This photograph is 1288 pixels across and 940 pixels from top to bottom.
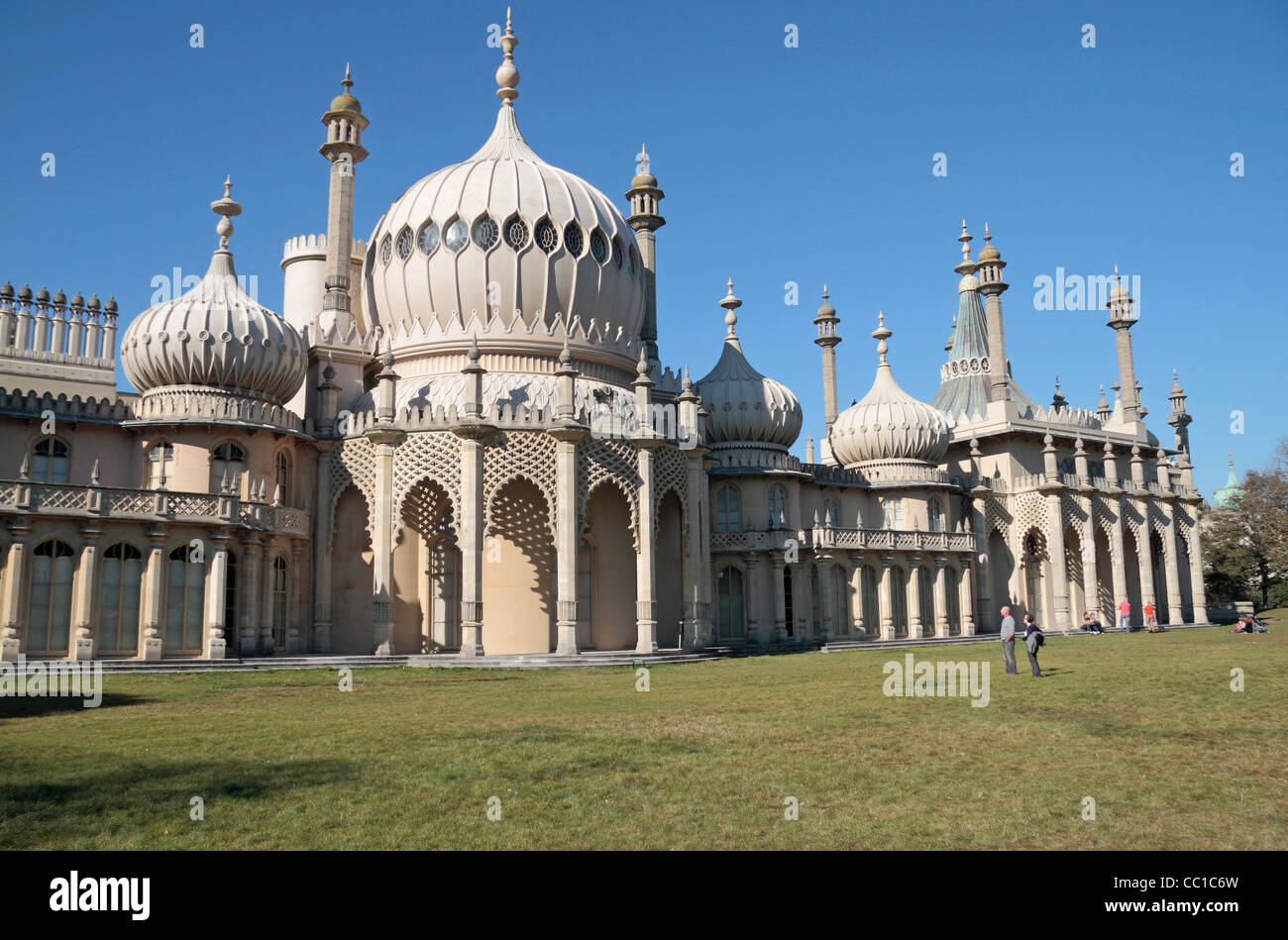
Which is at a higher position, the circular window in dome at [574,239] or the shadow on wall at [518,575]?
the circular window in dome at [574,239]

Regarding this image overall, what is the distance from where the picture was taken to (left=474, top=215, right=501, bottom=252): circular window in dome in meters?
31.3

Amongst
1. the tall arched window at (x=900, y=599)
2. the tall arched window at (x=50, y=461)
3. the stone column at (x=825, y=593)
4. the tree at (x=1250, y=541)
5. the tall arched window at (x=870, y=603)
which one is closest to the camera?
the tall arched window at (x=50, y=461)

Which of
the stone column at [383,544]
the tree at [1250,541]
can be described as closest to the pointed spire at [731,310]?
the stone column at [383,544]

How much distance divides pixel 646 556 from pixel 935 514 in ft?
63.8

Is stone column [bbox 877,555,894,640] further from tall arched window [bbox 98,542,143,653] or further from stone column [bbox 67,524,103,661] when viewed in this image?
stone column [bbox 67,524,103,661]

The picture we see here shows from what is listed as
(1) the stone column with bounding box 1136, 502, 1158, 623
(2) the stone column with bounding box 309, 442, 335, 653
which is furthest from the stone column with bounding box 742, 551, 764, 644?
(1) the stone column with bounding box 1136, 502, 1158, 623

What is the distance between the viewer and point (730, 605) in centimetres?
3800

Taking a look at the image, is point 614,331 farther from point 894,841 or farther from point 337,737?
point 894,841

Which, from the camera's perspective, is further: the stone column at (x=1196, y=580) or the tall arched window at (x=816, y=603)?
the stone column at (x=1196, y=580)

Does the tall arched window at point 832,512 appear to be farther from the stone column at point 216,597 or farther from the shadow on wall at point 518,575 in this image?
the stone column at point 216,597

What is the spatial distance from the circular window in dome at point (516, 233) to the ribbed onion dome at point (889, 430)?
18.7 m

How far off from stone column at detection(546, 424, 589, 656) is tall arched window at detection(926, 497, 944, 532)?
21029 millimetres

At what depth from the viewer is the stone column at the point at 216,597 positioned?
80.4 ft
